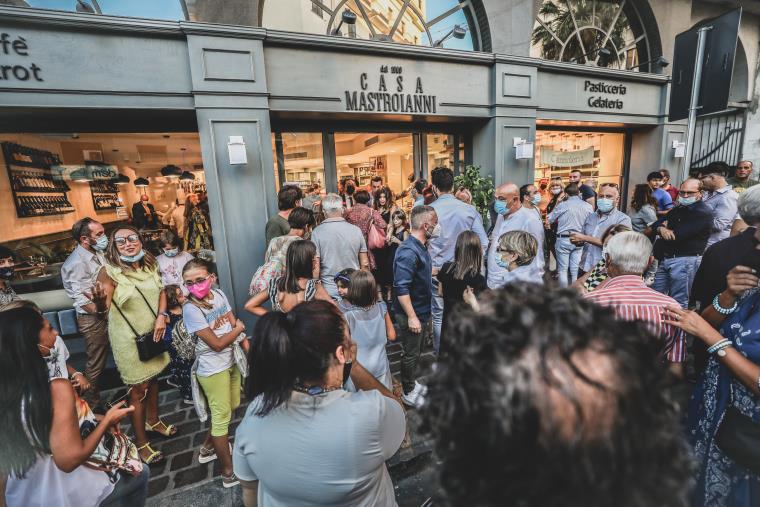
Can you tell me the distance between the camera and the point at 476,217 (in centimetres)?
445

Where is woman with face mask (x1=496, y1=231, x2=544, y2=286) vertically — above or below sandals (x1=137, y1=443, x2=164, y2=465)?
above

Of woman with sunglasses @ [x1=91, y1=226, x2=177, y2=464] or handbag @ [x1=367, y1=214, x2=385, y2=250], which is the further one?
handbag @ [x1=367, y1=214, x2=385, y2=250]

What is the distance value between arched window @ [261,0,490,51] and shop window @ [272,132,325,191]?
1740 millimetres

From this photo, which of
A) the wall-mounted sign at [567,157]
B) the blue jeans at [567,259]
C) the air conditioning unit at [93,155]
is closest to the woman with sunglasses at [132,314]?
the air conditioning unit at [93,155]

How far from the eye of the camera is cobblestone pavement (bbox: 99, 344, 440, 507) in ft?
8.81

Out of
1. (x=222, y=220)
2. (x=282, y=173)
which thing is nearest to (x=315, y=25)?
(x=282, y=173)

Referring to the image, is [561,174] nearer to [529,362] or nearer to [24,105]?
[529,362]

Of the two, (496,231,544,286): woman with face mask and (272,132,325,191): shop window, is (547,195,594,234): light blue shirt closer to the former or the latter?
(496,231,544,286): woman with face mask

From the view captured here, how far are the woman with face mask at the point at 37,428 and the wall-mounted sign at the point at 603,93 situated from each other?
962cm

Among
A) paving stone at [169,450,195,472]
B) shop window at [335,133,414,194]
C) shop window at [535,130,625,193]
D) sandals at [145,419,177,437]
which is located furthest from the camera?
shop window at [535,130,625,193]

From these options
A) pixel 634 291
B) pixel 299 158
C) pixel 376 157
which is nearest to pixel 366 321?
pixel 634 291

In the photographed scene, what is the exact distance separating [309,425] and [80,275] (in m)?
3.82

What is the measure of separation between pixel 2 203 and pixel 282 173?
169 inches

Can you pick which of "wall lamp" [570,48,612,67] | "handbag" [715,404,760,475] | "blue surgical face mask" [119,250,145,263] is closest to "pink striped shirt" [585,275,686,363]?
"handbag" [715,404,760,475]
